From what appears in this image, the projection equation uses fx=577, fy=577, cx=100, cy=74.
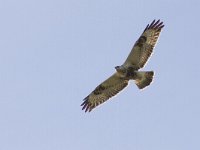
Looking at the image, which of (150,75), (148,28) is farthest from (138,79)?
(148,28)

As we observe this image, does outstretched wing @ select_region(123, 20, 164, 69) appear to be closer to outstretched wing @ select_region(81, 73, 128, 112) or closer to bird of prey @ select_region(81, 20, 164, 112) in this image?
bird of prey @ select_region(81, 20, 164, 112)

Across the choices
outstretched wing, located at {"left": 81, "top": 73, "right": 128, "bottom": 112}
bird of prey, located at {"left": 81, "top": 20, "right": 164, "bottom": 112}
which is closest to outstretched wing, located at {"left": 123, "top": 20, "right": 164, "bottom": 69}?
bird of prey, located at {"left": 81, "top": 20, "right": 164, "bottom": 112}

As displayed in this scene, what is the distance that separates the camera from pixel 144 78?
16312mm

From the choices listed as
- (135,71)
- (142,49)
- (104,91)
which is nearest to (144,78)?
(135,71)

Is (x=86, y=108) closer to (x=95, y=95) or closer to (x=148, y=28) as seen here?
(x=95, y=95)

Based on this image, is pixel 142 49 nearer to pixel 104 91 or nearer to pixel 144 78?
pixel 144 78

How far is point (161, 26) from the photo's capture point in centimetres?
1711

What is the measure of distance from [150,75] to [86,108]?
2.55 metres

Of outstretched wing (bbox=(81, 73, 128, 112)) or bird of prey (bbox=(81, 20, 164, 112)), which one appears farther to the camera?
outstretched wing (bbox=(81, 73, 128, 112))

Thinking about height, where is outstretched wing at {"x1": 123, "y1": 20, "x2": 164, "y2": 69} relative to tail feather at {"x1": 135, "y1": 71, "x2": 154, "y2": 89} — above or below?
above

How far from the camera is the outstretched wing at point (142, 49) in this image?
16.6 metres

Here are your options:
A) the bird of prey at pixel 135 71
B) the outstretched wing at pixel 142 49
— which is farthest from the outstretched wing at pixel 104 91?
the outstretched wing at pixel 142 49

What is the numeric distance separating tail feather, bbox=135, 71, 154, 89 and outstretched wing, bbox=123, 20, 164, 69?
0.30 m

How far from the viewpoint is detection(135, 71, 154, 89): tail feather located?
16297mm
